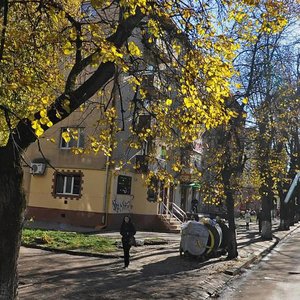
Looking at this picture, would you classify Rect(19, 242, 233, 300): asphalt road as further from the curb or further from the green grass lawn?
the green grass lawn

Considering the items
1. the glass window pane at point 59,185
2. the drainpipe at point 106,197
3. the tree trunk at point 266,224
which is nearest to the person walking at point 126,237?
the drainpipe at point 106,197

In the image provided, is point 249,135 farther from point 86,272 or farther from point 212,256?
point 86,272

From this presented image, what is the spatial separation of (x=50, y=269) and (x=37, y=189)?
16689 millimetres

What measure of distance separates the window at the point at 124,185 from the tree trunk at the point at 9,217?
2135 cm

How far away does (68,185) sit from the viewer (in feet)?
92.0

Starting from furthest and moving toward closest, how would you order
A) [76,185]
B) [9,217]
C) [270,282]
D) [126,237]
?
[76,185] < [126,237] < [270,282] < [9,217]

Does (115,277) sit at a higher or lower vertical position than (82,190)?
lower

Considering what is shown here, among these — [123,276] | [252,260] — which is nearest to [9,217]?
[123,276]

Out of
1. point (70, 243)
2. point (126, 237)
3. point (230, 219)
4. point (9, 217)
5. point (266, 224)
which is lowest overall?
point (70, 243)

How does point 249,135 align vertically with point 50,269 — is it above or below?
above

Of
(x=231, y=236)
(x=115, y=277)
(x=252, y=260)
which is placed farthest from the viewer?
(x=252, y=260)

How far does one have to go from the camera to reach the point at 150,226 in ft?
95.9

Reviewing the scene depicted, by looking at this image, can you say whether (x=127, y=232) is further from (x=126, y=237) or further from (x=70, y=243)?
(x=70, y=243)

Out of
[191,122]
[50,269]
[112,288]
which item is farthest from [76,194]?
[191,122]
